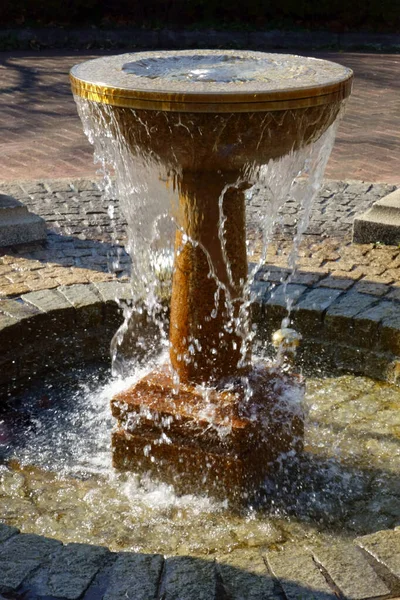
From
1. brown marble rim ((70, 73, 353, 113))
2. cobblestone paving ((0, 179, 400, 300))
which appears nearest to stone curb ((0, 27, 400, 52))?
cobblestone paving ((0, 179, 400, 300))

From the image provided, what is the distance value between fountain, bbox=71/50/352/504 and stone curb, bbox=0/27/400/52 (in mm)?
9569

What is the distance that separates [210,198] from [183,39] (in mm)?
10316

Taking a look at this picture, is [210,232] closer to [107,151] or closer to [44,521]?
[107,151]

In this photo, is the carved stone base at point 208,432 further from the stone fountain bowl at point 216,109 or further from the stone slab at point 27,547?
the stone fountain bowl at point 216,109

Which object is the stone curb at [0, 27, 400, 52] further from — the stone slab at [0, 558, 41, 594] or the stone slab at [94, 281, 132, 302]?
the stone slab at [0, 558, 41, 594]

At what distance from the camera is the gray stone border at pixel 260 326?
13.3ft

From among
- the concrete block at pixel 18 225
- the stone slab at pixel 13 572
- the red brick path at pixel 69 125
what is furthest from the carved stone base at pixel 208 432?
the red brick path at pixel 69 125

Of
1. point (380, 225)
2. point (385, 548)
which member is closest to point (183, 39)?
Result: point (380, 225)

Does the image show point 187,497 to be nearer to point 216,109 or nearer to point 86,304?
point 86,304

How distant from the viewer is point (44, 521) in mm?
3020

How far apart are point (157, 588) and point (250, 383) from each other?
1.19m

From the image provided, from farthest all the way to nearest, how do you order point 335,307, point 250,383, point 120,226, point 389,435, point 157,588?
point 120,226
point 335,307
point 389,435
point 250,383
point 157,588

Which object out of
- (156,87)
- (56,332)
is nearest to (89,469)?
(56,332)

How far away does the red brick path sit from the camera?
6863 millimetres
